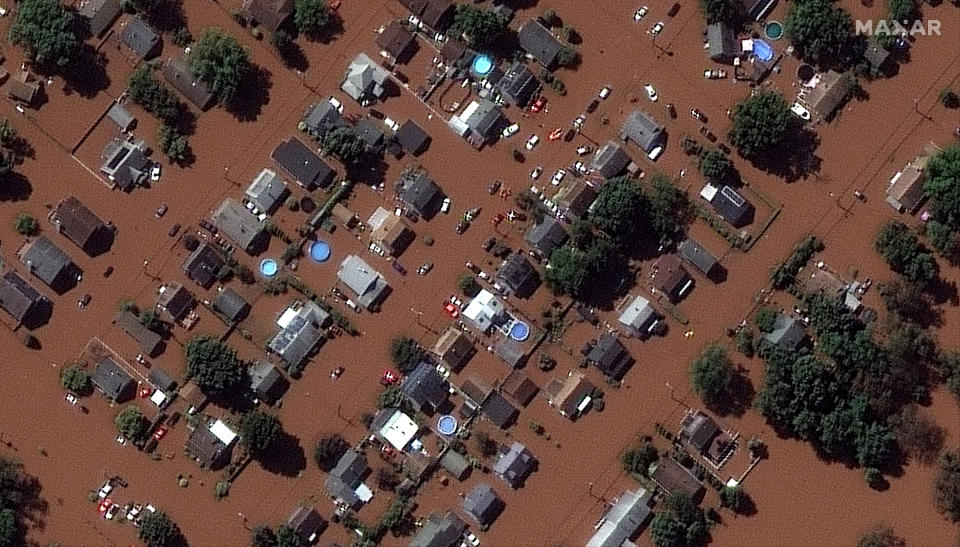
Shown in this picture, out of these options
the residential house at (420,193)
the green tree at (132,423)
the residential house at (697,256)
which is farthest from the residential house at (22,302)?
A: the residential house at (697,256)

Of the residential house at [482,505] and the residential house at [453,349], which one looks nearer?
the residential house at [482,505]

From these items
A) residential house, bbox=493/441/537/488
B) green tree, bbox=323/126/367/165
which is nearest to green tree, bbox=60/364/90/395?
green tree, bbox=323/126/367/165

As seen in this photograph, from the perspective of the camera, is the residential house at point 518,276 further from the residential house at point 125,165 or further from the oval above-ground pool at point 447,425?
the residential house at point 125,165

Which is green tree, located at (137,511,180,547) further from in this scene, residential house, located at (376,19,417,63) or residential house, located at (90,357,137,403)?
residential house, located at (376,19,417,63)

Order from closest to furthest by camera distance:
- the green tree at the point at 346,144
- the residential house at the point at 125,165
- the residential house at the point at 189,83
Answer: the green tree at the point at 346,144 < the residential house at the point at 125,165 < the residential house at the point at 189,83

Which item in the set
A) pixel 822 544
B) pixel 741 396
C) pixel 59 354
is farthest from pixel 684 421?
pixel 59 354

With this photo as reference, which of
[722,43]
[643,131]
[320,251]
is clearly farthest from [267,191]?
[722,43]

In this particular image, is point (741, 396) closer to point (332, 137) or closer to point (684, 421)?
point (684, 421)

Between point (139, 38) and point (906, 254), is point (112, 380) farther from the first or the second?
point (906, 254)
